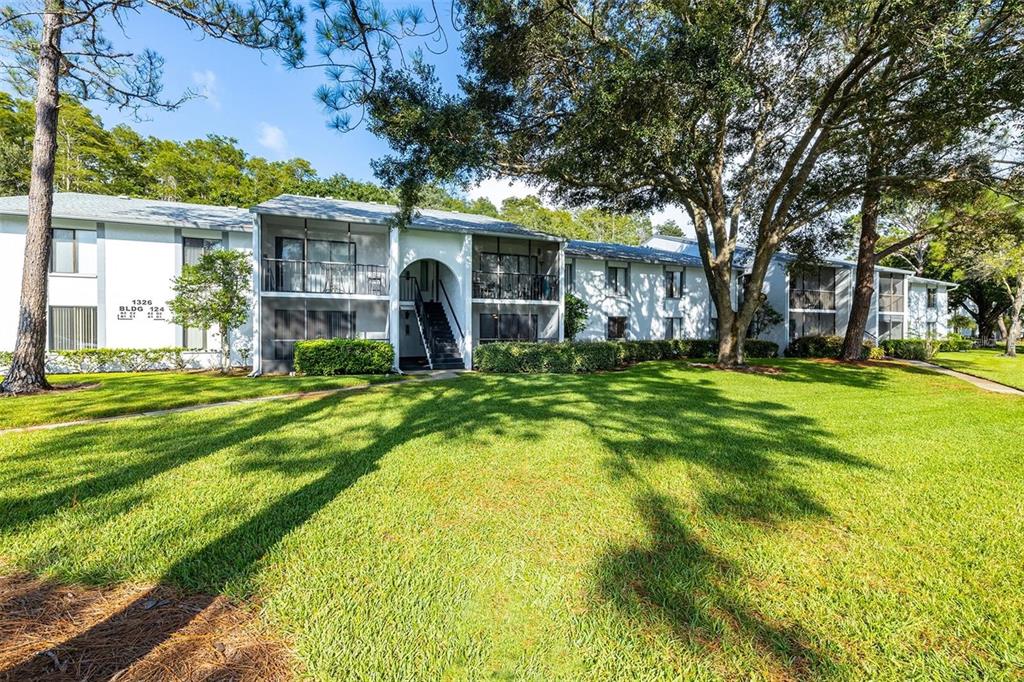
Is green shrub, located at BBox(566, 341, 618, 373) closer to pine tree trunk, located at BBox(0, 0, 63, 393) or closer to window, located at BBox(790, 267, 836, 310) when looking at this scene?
pine tree trunk, located at BBox(0, 0, 63, 393)

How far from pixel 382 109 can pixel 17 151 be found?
28178 mm

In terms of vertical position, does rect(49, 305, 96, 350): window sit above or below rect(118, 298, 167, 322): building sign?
below

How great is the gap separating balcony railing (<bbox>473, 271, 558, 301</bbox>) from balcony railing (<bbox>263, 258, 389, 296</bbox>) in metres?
3.94

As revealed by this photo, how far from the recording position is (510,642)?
2305mm

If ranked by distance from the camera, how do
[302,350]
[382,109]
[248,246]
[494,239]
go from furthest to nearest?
[494,239] → [248,246] → [302,350] → [382,109]

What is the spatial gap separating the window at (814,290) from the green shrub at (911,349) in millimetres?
3768

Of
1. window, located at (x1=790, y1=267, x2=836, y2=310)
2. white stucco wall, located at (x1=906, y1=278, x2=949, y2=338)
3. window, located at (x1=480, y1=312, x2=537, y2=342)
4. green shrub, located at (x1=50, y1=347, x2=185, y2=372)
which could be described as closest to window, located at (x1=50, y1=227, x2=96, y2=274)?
green shrub, located at (x1=50, y1=347, x2=185, y2=372)

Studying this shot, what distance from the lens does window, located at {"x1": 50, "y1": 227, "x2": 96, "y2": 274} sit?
1549cm

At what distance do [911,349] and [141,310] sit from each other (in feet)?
115

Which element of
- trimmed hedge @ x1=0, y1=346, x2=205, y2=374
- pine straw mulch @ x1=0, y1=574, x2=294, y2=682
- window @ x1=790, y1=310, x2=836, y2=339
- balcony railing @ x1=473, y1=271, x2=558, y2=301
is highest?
balcony railing @ x1=473, y1=271, x2=558, y2=301

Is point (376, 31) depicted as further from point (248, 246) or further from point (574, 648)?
point (248, 246)

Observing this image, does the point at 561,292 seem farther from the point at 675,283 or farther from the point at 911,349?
the point at 911,349

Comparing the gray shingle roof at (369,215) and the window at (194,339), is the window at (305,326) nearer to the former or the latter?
the window at (194,339)

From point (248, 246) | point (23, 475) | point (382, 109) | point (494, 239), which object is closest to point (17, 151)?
point (248, 246)
